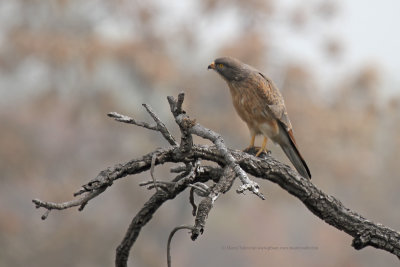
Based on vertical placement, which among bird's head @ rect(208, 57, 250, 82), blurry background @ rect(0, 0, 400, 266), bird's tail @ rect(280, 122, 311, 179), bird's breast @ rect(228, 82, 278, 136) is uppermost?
blurry background @ rect(0, 0, 400, 266)

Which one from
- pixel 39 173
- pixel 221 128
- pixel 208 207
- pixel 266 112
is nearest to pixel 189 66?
pixel 221 128

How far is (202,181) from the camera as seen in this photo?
2.42m

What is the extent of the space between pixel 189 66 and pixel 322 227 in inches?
297

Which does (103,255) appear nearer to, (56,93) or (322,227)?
(56,93)

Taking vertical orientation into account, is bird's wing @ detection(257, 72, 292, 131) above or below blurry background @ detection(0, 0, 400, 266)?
below

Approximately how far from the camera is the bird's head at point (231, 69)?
3.42 m

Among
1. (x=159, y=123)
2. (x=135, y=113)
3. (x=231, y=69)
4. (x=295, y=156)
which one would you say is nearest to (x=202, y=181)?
(x=159, y=123)

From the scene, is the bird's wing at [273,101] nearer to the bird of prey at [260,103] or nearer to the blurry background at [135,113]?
the bird of prey at [260,103]

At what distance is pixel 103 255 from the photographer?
578 inches

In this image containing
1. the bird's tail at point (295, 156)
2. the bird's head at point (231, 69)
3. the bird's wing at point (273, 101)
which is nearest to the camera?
the bird's tail at point (295, 156)

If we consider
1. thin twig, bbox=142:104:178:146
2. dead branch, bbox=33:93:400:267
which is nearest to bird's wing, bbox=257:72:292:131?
dead branch, bbox=33:93:400:267

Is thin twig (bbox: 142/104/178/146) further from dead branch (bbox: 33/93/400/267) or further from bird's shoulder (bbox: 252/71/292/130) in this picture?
bird's shoulder (bbox: 252/71/292/130)

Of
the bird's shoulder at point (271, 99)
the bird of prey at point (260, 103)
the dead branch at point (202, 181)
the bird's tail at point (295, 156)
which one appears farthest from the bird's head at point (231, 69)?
the dead branch at point (202, 181)

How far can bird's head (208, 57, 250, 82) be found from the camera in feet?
11.2
